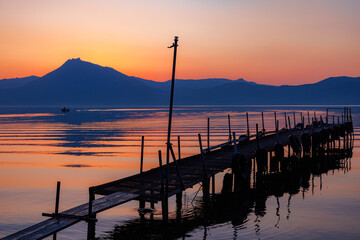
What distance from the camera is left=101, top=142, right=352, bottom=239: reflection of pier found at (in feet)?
56.7

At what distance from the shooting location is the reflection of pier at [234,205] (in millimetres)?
17281

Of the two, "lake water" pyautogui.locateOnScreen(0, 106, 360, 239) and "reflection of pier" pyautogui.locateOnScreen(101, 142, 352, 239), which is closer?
"lake water" pyautogui.locateOnScreen(0, 106, 360, 239)

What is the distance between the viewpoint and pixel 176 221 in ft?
60.6

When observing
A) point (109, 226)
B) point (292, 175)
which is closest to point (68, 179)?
point (109, 226)

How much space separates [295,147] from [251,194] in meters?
13.2

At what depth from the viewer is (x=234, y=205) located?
2175 cm

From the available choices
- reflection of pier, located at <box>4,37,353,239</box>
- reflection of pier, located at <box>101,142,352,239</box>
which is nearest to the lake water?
reflection of pier, located at <box>101,142,352,239</box>

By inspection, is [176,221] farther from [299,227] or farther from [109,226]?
[299,227]

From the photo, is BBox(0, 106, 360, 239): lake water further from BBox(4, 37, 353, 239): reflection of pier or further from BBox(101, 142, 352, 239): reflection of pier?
BBox(4, 37, 353, 239): reflection of pier

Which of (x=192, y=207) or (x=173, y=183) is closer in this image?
(x=173, y=183)

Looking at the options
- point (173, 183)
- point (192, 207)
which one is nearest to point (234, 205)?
point (192, 207)

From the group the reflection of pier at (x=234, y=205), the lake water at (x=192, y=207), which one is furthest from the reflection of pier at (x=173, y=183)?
the lake water at (x=192, y=207)

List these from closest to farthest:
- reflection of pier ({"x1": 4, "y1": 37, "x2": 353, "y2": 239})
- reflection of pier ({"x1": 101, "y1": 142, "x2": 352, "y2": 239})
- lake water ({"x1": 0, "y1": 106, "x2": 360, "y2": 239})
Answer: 1. reflection of pier ({"x1": 4, "y1": 37, "x2": 353, "y2": 239})
2. lake water ({"x1": 0, "y1": 106, "x2": 360, "y2": 239})
3. reflection of pier ({"x1": 101, "y1": 142, "x2": 352, "y2": 239})

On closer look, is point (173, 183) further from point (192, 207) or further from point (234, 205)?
point (234, 205)
